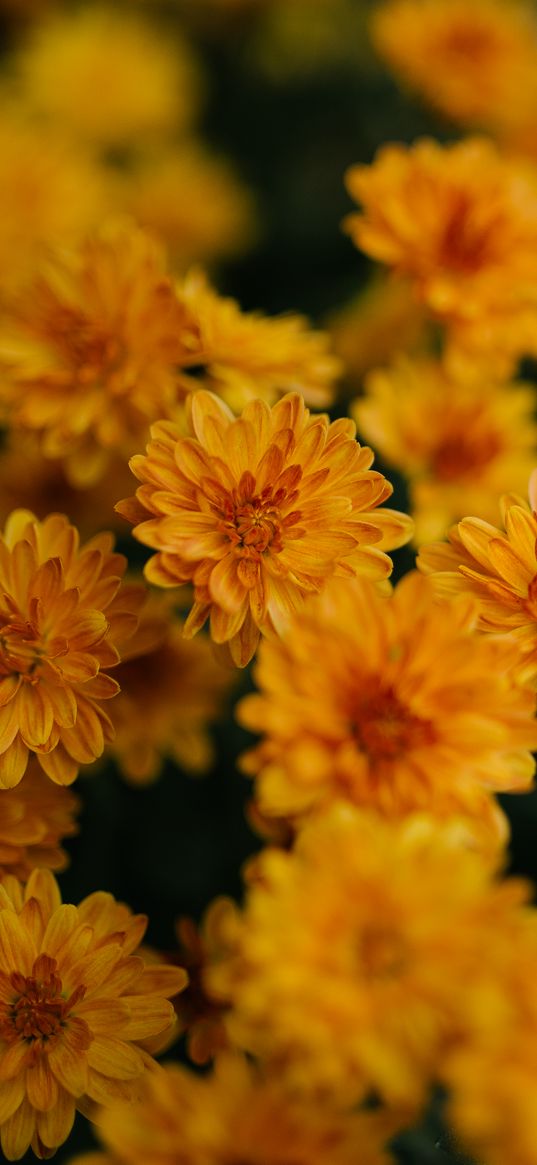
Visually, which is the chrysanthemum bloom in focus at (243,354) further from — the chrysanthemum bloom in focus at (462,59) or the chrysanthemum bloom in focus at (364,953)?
the chrysanthemum bloom in focus at (462,59)

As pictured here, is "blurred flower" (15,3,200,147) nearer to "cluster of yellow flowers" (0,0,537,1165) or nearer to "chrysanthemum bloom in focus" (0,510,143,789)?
"cluster of yellow flowers" (0,0,537,1165)

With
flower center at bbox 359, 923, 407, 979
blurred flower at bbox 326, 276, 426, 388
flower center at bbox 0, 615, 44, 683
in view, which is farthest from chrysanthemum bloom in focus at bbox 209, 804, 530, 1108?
blurred flower at bbox 326, 276, 426, 388

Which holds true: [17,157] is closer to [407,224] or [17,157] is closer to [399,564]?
[407,224]

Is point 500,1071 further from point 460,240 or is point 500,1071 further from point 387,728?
point 460,240

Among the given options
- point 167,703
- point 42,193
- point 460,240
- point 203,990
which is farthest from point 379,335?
point 203,990

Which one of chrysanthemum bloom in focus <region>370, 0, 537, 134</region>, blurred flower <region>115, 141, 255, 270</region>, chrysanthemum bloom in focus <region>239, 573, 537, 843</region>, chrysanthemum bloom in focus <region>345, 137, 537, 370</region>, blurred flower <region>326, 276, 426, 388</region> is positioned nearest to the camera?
chrysanthemum bloom in focus <region>239, 573, 537, 843</region>
